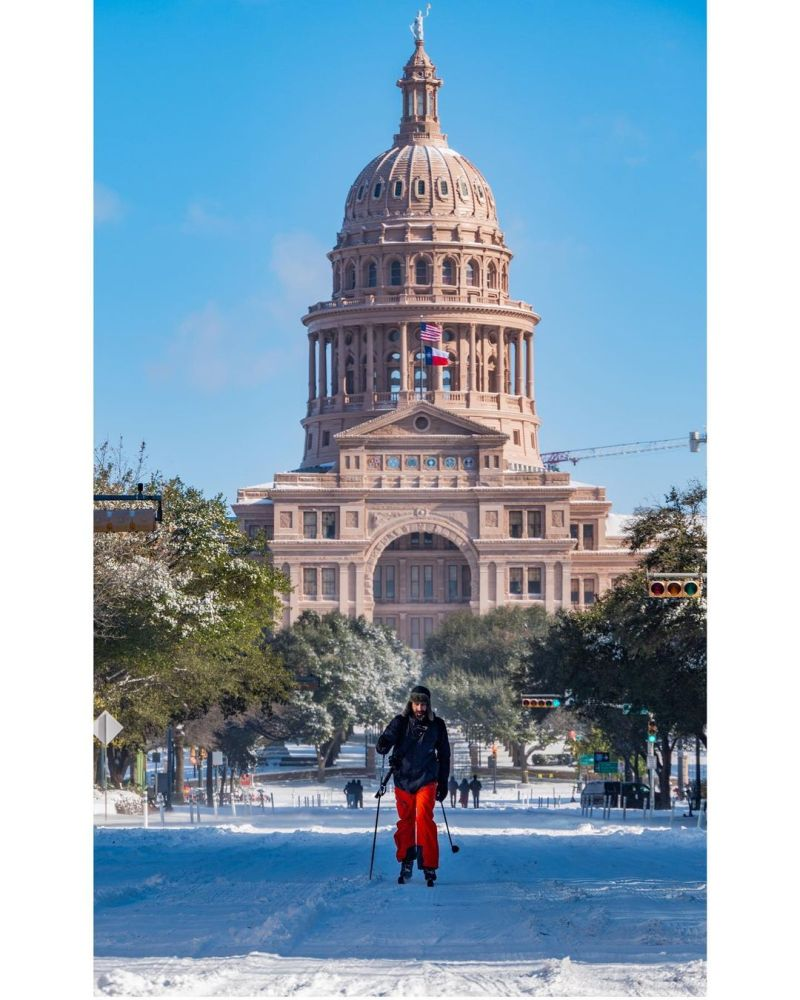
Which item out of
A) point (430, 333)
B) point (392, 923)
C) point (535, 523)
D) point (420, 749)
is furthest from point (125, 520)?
point (430, 333)

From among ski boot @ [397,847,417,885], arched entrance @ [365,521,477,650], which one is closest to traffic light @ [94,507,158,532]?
ski boot @ [397,847,417,885]

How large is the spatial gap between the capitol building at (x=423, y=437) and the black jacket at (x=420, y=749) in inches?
5404

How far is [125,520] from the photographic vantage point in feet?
72.5

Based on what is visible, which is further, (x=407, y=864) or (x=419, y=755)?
(x=407, y=864)

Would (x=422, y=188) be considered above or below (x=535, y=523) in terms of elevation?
above

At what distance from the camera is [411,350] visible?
179 metres

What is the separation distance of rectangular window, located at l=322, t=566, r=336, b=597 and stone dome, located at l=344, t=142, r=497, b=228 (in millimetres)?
35461

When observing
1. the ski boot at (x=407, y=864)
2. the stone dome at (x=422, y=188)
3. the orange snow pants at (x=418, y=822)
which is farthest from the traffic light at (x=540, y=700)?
the stone dome at (x=422, y=188)

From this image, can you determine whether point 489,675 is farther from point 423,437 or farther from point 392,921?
point 392,921

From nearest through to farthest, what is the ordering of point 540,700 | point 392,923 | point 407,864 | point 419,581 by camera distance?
point 392,923 < point 407,864 < point 540,700 < point 419,581

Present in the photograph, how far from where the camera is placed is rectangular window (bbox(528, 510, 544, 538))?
16638 centimetres

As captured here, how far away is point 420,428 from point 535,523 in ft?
36.4

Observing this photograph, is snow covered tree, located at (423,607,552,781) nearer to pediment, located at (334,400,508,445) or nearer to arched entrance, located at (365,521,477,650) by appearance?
pediment, located at (334,400,508,445)
